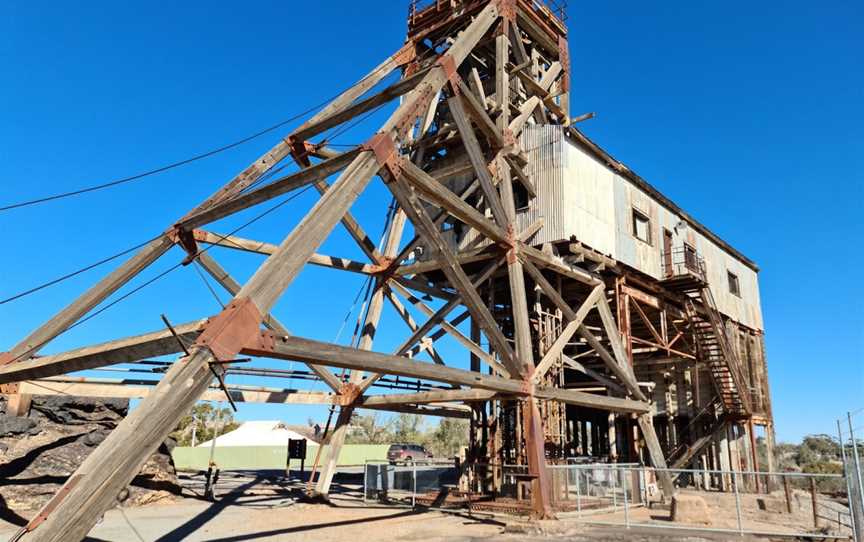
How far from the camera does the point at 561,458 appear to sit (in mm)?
19469

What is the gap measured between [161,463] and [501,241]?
Answer: 1218 centimetres

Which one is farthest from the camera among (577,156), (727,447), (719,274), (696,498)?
(719,274)

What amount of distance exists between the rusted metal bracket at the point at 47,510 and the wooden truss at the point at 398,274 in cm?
2

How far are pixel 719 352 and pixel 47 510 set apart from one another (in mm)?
25330

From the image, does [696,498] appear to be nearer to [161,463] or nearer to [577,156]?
[577,156]

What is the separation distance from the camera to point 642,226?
24297 millimetres

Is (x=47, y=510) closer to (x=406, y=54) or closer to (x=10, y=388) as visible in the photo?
(x=10, y=388)

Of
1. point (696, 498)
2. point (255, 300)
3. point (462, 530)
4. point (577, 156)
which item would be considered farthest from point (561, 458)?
point (255, 300)

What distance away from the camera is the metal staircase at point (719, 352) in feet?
79.0

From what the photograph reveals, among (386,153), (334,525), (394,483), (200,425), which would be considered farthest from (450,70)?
(200,425)

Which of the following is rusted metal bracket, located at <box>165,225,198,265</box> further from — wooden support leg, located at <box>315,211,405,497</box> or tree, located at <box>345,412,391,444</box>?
tree, located at <box>345,412,391,444</box>

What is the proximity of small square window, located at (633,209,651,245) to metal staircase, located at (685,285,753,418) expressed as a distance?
119 inches

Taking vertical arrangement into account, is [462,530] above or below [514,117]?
below

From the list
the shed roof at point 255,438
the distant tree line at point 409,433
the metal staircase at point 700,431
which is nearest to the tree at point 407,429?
the distant tree line at point 409,433
